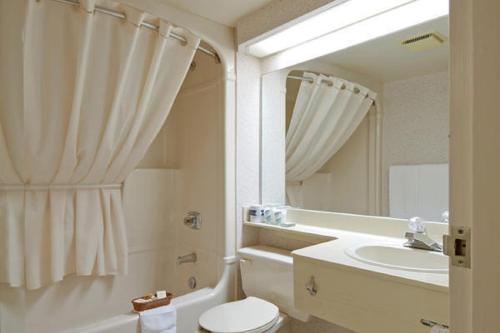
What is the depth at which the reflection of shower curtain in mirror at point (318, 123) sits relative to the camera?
1.88 meters

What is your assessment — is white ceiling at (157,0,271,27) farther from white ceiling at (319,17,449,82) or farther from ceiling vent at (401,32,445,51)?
ceiling vent at (401,32,445,51)

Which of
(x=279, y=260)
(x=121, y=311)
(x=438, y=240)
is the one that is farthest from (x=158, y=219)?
(x=438, y=240)

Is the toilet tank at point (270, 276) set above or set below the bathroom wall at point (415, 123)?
below

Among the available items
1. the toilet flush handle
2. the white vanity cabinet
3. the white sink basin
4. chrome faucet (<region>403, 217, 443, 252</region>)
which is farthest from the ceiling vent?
the toilet flush handle

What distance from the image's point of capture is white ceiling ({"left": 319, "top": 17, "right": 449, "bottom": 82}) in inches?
59.1

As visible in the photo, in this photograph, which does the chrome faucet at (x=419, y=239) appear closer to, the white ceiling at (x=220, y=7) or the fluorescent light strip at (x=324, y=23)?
the fluorescent light strip at (x=324, y=23)

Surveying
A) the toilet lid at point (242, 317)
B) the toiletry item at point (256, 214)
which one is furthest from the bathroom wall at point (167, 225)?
the toilet lid at point (242, 317)

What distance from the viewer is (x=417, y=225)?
56.2 inches

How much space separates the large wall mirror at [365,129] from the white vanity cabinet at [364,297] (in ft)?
1.83

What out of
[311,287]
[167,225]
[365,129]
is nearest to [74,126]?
[167,225]

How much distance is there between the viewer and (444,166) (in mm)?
1495

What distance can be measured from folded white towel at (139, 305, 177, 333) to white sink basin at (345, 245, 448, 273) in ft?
3.23

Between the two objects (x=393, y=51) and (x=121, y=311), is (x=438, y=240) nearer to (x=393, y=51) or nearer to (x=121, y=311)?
(x=393, y=51)

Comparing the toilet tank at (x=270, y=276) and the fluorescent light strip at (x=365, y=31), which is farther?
the toilet tank at (x=270, y=276)
